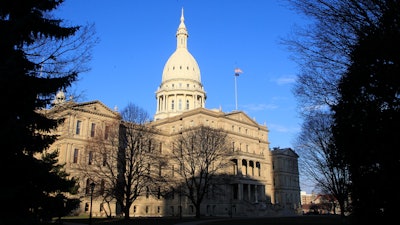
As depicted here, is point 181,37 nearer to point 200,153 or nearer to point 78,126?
point 78,126

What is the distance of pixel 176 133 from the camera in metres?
83.0

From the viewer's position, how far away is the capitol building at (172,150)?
6028 centimetres

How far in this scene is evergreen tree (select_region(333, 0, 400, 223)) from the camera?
12.6m

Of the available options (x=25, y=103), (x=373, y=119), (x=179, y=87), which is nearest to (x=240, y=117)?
(x=179, y=87)

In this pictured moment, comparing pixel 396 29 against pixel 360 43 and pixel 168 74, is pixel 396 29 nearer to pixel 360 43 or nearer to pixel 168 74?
pixel 360 43

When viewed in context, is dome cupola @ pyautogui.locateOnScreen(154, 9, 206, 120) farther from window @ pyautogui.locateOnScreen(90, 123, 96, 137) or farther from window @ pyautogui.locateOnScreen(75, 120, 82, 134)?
window @ pyautogui.locateOnScreen(75, 120, 82, 134)

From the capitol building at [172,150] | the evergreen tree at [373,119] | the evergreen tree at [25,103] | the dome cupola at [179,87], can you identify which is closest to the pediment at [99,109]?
the capitol building at [172,150]

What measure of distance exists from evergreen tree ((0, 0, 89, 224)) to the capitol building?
32947 mm

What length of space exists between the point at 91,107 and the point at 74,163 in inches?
430

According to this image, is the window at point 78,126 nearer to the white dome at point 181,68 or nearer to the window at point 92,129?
the window at point 92,129

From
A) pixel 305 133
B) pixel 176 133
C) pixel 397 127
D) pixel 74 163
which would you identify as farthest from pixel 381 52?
pixel 176 133

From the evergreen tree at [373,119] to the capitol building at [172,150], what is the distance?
36862 millimetres

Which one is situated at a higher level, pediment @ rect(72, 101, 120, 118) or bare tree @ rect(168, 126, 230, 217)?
pediment @ rect(72, 101, 120, 118)

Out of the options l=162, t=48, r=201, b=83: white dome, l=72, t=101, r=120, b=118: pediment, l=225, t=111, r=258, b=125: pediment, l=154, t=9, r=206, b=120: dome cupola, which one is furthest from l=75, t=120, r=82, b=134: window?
l=162, t=48, r=201, b=83: white dome
